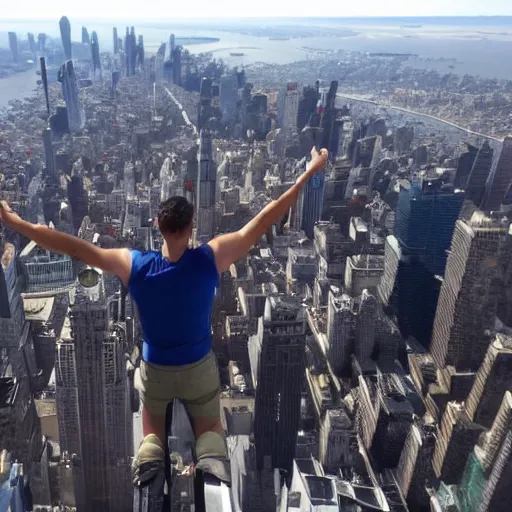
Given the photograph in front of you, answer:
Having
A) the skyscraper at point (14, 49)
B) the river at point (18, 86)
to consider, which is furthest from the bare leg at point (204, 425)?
the skyscraper at point (14, 49)

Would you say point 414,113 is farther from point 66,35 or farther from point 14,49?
point 14,49

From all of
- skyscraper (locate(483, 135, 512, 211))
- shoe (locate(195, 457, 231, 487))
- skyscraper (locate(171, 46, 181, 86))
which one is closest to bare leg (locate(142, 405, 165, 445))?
shoe (locate(195, 457, 231, 487))

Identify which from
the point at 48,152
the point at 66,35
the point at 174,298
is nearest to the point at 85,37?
the point at 66,35

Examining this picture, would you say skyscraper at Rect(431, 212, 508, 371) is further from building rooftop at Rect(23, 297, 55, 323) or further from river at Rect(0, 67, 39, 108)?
river at Rect(0, 67, 39, 108)

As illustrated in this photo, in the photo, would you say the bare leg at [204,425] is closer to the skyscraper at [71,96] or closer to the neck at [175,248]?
the neck at [175,248]

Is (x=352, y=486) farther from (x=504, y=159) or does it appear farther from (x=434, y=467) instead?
(x=504, y=159)

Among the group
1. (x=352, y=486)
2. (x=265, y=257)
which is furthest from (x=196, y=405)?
(x=265, y=257)
